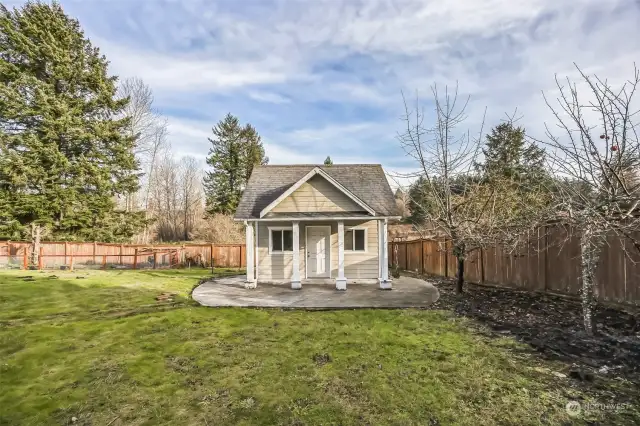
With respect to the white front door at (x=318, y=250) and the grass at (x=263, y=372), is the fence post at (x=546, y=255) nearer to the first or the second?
the grass at (x=263, y=372)

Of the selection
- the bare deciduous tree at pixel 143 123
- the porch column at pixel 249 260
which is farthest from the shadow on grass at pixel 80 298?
the bare deciduous tree at pixel 143 123

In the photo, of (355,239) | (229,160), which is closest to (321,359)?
(355,239)

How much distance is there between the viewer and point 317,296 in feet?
33.2

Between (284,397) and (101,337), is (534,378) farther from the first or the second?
(101,337)

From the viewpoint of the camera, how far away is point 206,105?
54.9 ft

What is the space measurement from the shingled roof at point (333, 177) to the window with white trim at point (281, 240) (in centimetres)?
115

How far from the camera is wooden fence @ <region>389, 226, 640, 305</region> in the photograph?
6578 millimetres

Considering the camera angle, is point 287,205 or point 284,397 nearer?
point 284,397

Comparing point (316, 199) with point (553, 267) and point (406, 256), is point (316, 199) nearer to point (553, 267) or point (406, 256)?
point (553, 267)

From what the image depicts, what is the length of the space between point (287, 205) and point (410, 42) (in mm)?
6781

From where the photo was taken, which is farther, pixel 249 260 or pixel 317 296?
pixel 249 260

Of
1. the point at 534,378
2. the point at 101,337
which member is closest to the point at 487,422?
the point at 534,378

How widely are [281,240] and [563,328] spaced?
926cm

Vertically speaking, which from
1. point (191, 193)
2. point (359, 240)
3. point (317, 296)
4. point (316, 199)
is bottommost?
point (317, 296)
